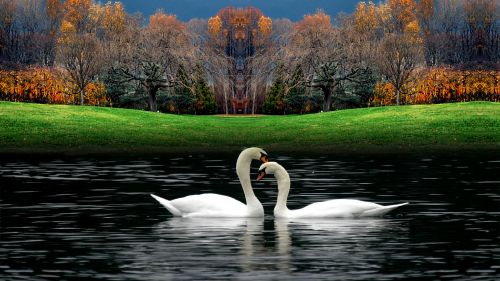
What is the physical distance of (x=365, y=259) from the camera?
53.0 feet

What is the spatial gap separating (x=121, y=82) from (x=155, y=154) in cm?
4330

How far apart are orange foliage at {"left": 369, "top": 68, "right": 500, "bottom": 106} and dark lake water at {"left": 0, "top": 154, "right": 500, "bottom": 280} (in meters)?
47.1

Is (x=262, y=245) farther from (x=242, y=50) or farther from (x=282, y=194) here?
(x=242, y=50)

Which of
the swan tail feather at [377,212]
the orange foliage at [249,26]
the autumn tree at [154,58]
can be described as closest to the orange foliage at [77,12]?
the orange foliage at [249,26]

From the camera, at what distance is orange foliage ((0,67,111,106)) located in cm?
8825

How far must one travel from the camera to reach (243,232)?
63.9 ft

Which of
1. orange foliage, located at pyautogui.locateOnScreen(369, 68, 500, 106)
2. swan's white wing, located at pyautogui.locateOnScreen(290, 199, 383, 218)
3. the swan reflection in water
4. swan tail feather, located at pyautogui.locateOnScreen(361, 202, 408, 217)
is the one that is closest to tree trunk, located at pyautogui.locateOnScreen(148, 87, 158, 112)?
orange foliage, located at pyautogui.locateOnScreen(369, 68, 500, 106)

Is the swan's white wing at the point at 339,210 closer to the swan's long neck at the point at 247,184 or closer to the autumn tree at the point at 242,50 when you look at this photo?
the swan's long neck at the point at 247,184

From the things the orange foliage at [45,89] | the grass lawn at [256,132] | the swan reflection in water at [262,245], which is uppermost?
the orange foliage at [45,89]

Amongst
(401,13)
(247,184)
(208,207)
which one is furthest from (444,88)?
(208,207)

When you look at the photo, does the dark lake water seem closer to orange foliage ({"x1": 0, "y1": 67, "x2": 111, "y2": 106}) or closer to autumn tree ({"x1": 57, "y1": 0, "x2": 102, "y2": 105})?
autumn tree ({"x1": 57, "y1": 0, "x2": 102, "y2": 105})

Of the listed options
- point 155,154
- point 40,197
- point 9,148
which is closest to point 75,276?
point 40,197

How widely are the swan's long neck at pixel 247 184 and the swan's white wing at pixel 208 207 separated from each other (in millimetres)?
168

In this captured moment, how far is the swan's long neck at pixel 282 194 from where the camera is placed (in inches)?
835
